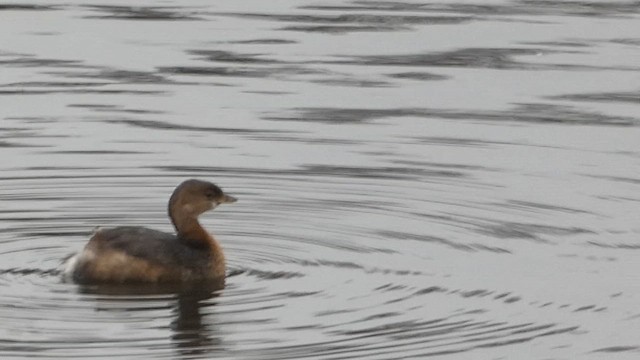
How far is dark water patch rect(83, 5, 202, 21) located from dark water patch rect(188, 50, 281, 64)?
1.82m

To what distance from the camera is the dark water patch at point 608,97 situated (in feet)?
60.4

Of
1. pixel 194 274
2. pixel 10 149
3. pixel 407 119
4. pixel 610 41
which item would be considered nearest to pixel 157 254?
pixel 194 274

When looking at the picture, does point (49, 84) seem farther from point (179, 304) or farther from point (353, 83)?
point (179, 304)

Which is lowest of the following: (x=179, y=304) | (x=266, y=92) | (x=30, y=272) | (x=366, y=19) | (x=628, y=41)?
(x=179, y=304)

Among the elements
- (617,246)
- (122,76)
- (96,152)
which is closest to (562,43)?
(122,76)

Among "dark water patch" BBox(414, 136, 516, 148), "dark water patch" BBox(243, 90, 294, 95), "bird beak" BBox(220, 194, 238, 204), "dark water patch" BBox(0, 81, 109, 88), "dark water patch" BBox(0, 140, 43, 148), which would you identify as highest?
"bird beak" BBox(220, 194, 238, 204)

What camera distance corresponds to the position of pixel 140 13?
22438 millimetres

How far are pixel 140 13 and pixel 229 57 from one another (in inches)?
101

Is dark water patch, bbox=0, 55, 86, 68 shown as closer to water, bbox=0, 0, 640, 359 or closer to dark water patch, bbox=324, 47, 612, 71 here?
water, bbox=0, 0, 640, 359

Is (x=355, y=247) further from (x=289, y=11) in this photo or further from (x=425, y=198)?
(x=289, y=11)

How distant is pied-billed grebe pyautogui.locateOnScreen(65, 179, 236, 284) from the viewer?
13.1 metres

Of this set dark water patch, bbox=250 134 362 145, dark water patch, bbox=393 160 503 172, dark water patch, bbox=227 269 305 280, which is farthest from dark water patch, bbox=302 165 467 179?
dark water patch, bbox=227 269 305 280

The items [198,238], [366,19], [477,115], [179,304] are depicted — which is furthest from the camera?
[366,19]

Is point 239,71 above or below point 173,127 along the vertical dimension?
above
